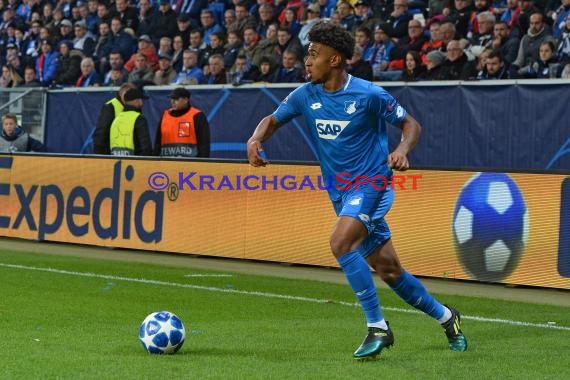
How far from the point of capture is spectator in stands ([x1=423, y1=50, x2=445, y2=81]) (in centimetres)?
1653

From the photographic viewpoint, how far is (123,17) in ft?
80.7

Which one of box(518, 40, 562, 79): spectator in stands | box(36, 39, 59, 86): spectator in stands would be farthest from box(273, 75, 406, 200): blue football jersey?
box(36, 39, 59, 86): spectator in stands

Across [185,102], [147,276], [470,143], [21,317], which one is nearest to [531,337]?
[21,317]

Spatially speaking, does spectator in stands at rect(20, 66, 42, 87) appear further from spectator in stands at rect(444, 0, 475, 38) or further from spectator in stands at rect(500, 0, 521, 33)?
spectator in stands at rect(500, 0, 521, 33)

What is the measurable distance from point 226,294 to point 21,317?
265 cm

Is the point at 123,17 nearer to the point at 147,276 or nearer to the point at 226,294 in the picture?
the point at 147,276

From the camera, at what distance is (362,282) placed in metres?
7.58

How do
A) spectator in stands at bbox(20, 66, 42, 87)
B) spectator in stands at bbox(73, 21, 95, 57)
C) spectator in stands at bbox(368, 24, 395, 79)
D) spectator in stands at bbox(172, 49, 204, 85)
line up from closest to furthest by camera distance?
spectator in stands at bbox(368, 24, 395, 79) < spectator in stands at bbox(172, 49, 204, 85) < spectator in stands at bbox(20, 66, 42, 87) < spectator in stands at bbox(73, 21, 95, 57)

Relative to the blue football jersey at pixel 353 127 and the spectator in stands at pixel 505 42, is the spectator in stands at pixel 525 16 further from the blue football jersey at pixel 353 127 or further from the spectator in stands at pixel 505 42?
the blue football jersey at pixel 353 127

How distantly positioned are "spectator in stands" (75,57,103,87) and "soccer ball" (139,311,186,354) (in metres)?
15.7

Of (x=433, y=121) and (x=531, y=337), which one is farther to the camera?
(x=433, y=121)

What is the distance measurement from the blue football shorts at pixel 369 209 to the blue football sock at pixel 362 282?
254mm

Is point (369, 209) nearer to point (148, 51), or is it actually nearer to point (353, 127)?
point (353, 127)

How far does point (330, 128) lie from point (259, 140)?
20.9 inches
